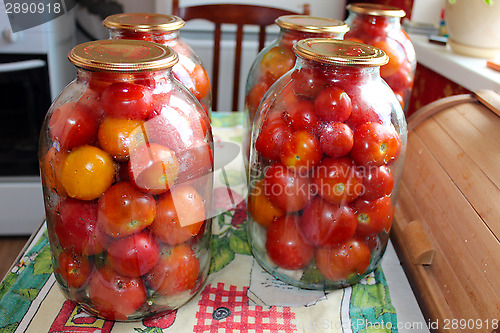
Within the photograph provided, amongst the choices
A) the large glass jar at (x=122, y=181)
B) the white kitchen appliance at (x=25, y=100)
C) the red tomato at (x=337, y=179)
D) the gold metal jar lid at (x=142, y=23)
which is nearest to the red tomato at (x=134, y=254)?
the large glass jar at (x=122, y=181)

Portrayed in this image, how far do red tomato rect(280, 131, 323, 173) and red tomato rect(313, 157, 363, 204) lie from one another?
0.04ft

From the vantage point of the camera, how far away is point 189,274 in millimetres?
573

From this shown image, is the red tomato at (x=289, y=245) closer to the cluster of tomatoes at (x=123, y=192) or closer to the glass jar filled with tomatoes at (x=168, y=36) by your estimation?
the cluster of tomatoes at (x=123, y=192)

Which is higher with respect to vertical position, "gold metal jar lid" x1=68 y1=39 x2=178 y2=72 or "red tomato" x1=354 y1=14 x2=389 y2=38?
"red tomato" x1=354 y1=14 x2=389 y2=38

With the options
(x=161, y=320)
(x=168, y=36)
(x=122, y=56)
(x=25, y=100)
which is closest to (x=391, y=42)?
(x=168, y=36)

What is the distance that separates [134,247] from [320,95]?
0.31 metres

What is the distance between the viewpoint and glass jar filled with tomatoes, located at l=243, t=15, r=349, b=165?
75 cm

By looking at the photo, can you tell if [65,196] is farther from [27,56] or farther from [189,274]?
[27,56]

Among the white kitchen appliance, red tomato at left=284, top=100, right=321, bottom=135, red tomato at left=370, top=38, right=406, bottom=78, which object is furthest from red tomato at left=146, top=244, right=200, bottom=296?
the white kitchen appliance

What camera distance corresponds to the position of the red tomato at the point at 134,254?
0.51m

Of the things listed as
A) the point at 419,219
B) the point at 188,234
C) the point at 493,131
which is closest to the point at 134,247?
the point at 188,234

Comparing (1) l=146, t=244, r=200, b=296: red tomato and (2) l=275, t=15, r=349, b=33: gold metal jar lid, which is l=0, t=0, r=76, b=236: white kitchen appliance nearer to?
(2) l=275, t=15, r=349, b=33: gold metal jar lid

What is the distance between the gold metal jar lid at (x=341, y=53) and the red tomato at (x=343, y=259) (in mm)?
248

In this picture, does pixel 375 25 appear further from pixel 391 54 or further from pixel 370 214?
pixel 370 214
